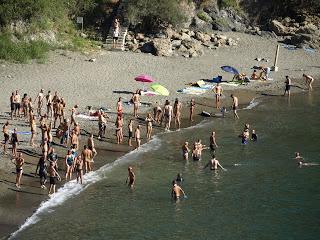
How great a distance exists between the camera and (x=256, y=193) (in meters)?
24.5

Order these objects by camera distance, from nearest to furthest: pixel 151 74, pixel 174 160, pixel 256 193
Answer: pixel 256 193, pixel 174 160, pixel 151 74

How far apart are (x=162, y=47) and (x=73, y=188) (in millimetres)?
21648

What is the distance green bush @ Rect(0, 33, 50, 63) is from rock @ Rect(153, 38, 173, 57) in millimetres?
7594

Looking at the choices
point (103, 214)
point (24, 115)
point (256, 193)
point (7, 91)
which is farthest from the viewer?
point (7, 91)

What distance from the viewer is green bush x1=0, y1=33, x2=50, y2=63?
38688 mm

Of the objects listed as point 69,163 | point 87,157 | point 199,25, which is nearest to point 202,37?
point 199,25

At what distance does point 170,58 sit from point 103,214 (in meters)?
22.9

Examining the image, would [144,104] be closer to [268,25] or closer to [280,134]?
[280,134]

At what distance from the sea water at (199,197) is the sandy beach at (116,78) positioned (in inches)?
61.4

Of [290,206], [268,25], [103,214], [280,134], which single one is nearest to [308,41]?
[268,25]

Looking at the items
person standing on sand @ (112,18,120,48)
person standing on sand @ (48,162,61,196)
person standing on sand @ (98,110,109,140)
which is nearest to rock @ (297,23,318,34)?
person standing on sand @ (112,18,120,48)

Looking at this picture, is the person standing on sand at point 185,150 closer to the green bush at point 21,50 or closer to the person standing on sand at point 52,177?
the person standing on sand at point 52,177

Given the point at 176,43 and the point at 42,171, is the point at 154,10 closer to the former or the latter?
the point at 176,43

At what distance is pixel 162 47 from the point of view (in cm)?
4378
